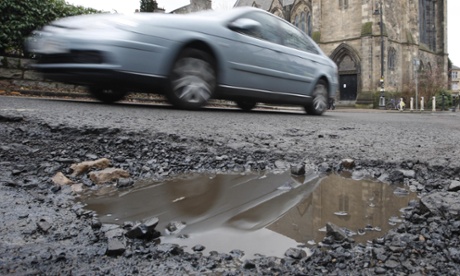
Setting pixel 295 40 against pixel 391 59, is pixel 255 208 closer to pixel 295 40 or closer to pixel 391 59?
pixel 295 40

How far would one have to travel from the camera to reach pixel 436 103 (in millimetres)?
30547

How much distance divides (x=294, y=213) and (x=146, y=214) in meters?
0.67

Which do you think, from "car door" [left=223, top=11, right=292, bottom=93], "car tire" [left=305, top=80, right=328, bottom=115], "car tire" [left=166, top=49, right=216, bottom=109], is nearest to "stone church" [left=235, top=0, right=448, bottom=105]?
"car tire" [left=305, top=80, right=328, bottom=115]

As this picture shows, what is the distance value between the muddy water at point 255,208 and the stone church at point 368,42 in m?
31.2

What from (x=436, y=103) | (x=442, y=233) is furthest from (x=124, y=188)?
(x=436, y=103)

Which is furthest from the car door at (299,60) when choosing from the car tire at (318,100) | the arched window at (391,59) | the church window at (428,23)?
the church window at (428,23)

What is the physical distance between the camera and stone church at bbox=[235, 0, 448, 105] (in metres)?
32.1

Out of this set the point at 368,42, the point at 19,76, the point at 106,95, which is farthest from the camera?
the point at 368,42

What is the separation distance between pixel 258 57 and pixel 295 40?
49.3 inches

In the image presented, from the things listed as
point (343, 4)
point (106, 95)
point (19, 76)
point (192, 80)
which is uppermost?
point (343, 4)

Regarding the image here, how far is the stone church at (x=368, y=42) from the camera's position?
105 feet

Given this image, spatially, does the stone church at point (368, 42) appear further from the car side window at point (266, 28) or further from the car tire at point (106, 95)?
the car tire at point (106, 95)

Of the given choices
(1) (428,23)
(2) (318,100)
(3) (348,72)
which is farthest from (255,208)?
(1) (428,23)

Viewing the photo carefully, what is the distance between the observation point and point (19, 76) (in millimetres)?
11055
